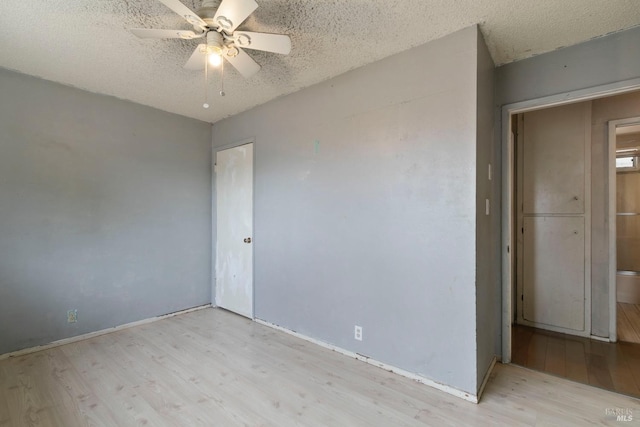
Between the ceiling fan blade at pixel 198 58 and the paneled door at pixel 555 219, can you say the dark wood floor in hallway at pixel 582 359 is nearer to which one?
the paneled door at pixel 555 219

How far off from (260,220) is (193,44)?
1776mm

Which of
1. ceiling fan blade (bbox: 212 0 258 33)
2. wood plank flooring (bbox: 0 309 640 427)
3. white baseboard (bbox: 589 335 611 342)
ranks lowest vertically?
wood plank flooring (bbox: 0 309 640 427)

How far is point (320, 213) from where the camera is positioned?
8.87 ft

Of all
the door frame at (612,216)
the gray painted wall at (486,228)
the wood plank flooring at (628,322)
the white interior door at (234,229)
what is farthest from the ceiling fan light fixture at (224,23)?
the wood plank flooring at (628,322)

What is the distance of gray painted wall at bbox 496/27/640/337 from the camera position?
1924mm

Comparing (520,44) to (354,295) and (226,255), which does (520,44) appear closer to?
(354,295)

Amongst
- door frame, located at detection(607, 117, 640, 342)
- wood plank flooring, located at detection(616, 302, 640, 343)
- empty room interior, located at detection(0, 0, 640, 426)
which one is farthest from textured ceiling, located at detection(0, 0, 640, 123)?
wood plank flooring, located at detection(616, 302, 640, 343)

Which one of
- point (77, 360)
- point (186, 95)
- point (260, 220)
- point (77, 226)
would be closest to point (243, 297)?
point (260, 220)

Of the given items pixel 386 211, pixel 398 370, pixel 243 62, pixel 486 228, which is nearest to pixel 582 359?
pixel 486 228

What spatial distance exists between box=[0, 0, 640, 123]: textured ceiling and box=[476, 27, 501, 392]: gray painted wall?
0.89ft

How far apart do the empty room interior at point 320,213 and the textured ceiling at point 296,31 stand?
2 centimetres

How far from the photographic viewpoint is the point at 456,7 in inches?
67.2

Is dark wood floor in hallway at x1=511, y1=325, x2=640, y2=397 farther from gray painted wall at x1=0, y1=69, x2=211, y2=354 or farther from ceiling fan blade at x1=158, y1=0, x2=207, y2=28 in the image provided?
gray painted wall at x1=0, y1=69, x2=211, y2=354

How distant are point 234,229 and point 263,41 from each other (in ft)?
7.80
